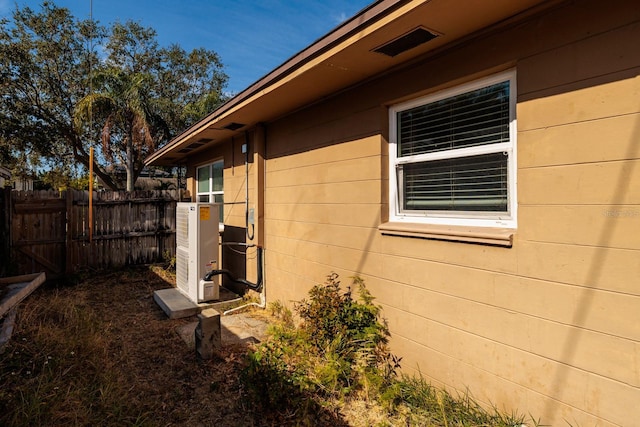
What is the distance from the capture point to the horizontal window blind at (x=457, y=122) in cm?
247

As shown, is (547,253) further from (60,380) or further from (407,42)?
(60,380)

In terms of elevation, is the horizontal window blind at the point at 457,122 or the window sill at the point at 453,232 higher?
the horizontal window blind at the point at 457,122

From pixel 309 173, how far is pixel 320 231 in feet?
2.46

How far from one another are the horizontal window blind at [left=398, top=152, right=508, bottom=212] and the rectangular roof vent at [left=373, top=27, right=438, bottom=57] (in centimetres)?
92

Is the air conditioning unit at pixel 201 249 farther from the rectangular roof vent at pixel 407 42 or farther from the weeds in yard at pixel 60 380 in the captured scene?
the rectangular roof vent at pixel 407 42

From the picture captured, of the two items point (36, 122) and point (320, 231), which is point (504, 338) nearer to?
point (320, 231)

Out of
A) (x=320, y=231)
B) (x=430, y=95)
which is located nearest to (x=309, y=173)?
(x=320, y=231)

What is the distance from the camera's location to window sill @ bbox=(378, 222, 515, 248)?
2311mm

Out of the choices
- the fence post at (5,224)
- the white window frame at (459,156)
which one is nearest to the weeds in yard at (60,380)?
the white window frame at (459,156)

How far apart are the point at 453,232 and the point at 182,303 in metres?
4.24

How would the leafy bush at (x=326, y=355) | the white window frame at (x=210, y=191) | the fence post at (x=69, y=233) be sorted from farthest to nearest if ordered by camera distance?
the white window frame at (x=210, y=191) < the fence post at (x=69, y=233) < the leafy bush at (x=326, y=355)

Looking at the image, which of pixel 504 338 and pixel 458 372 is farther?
pixel 458 372

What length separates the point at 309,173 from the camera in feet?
14.2

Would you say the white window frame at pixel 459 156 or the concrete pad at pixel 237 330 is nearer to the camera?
the white window frame at pixel 459 156
